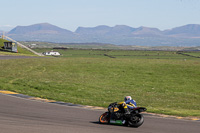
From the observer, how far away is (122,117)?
1598 centimetres

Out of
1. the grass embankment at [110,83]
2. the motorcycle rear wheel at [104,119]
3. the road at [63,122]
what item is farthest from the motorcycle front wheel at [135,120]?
the grass embankment at [110,83]

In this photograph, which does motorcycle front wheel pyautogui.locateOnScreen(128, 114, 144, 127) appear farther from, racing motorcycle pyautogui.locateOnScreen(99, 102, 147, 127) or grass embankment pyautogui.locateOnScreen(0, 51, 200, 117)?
grass embankment pyautogui.locateOnScreen(0, 51, 200, 117)

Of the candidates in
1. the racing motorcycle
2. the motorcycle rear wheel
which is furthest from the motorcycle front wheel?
the motorcycle rear wheel

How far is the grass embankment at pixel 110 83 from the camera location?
25.3 meters

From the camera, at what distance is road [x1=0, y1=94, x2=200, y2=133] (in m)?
14.3

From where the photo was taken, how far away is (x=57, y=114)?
18.4 meters

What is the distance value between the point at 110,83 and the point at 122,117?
18.7 metres

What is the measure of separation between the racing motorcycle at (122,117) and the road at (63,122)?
29 cm

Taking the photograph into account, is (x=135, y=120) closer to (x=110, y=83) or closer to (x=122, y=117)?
(x=122, y=117)

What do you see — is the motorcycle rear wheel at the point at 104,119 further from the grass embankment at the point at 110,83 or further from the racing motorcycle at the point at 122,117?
the grass embankment at the point at 110,83

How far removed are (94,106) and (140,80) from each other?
15.2m

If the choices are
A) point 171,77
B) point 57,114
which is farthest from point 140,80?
point 57,114

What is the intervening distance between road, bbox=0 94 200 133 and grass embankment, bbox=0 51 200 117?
3.02 meters

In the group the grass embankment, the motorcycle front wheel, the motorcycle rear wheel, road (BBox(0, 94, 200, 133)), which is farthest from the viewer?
the grass embankment
